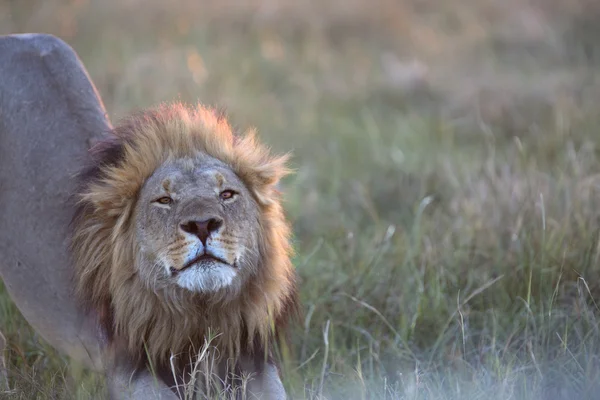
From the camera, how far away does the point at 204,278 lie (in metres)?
2.53

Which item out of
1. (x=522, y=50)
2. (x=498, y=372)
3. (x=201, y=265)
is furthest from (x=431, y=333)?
(x=522, y=50)

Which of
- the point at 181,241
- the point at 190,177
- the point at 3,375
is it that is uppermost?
the point at 190,177

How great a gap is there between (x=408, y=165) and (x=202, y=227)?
347cm

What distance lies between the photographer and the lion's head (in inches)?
101

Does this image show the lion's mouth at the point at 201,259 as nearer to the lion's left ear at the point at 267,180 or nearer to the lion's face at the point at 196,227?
the lion's face at the point at 196,227

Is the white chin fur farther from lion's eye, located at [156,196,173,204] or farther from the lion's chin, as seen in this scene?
lion's eye, located at [156,196,173,204]

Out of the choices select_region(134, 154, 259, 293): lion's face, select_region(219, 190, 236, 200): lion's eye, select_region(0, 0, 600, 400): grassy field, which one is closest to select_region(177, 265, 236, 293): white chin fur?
select_region(134, 154, 259, 293): lion's face

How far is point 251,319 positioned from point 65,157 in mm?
1027

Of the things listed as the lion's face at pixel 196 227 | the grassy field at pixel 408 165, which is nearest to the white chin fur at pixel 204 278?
the lion's face at pixel 196 227

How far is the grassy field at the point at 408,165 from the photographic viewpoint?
10.8 ft

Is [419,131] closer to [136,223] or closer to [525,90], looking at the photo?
[525,90]

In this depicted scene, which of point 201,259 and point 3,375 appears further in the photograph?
point 3,375

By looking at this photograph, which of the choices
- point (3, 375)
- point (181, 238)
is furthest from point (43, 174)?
point (181, 238)

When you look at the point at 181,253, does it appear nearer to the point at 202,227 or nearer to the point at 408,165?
the point at 202,227
